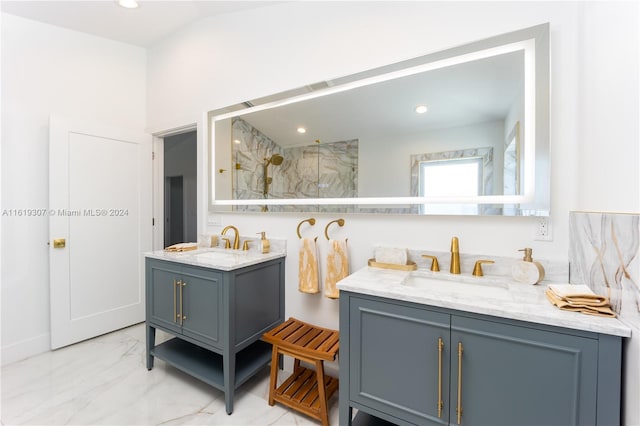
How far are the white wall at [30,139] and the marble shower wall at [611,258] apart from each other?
3.70 m

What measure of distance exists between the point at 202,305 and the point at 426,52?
206 centimetres

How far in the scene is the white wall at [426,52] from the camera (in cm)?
102

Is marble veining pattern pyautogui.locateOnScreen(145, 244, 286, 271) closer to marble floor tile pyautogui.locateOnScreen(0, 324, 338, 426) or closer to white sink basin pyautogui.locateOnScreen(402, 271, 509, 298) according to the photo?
marble floor tile pyautogui.locateOnScreen(0, 324, 338, 426)

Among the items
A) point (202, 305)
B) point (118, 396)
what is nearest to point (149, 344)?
point (118, 396)

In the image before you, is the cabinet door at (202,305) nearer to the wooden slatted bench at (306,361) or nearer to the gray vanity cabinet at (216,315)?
the gray vanity cabinet at (216,315)

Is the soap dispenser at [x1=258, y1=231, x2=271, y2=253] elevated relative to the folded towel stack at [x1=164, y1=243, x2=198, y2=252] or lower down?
elevated

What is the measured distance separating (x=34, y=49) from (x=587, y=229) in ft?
13.1

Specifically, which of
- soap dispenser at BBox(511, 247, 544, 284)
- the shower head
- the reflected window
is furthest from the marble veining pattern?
soap dispenser at BBox(511, 247, 544, 284)

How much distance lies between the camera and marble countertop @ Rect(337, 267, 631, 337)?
94cm

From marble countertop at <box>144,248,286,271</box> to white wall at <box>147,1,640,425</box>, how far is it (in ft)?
0.67

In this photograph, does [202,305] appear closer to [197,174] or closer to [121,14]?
[197,174]

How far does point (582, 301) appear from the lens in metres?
1.00

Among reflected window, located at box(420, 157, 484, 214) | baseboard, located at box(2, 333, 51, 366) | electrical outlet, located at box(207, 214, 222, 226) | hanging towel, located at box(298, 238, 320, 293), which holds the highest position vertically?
reflected window, located at box(420, 157, 484, 214)

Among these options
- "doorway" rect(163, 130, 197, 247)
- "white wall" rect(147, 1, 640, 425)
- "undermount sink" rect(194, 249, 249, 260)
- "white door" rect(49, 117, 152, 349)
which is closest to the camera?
"white wall" rect(147, 1, 640, 425)
